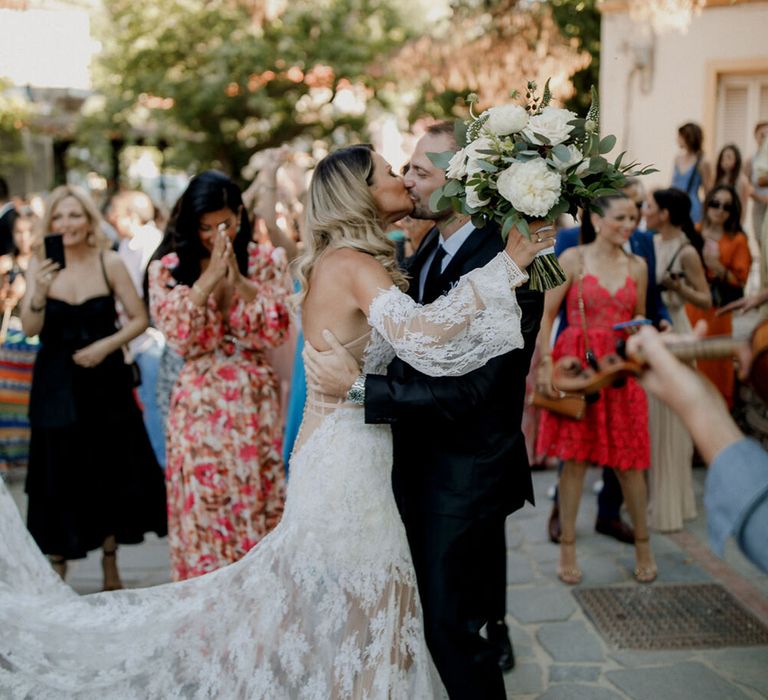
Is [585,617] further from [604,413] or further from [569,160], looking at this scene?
[569,160]

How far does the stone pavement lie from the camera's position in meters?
3.80

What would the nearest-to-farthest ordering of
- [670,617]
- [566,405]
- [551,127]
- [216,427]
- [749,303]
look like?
[749,303], [551,127], [216,427], [670,617], [566,405]

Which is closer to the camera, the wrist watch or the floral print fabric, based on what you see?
the wrist watch

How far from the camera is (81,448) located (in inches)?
189

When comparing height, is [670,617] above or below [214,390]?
below

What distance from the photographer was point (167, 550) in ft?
19.3

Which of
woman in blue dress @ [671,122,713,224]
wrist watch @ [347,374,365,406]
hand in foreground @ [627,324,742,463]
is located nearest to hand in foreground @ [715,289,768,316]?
hand in foreground @ [627,324,742,463]

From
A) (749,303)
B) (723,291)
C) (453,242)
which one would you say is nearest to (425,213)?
(453,242)

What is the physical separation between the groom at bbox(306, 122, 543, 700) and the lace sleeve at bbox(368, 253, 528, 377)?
0.54 ft

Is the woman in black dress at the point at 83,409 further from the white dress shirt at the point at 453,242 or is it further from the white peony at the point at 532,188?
the white peony at the point at 532,188

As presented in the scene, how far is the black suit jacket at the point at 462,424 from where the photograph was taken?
289 centimetres

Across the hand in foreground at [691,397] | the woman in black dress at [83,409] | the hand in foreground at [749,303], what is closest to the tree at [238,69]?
the woman in black dress at [83,409]

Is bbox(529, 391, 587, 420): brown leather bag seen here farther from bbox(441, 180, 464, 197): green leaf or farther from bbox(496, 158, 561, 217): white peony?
bbox(496, 158, 561, 217): white peony

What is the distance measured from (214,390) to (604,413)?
226 cm
